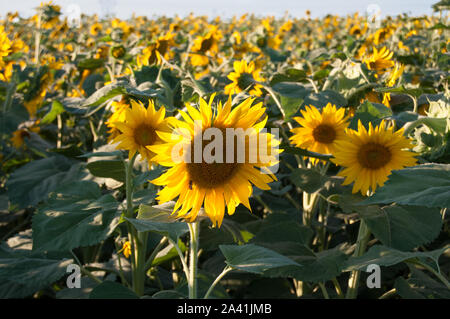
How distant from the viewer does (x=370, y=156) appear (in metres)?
1.29

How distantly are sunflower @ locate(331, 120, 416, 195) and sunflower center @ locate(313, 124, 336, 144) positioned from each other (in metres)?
0.21

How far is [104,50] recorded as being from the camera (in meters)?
3.27

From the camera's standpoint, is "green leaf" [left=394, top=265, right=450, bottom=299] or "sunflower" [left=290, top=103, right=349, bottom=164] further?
"sunflower" [left=290, top=103, right=349, bottom=164]

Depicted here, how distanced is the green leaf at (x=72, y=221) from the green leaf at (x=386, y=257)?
1.87 ft

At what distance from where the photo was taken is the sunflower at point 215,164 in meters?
0.90

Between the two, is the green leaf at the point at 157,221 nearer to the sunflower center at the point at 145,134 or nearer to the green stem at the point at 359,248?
the sunflower center at the point at 145,134

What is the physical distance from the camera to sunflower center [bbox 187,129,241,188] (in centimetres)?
94

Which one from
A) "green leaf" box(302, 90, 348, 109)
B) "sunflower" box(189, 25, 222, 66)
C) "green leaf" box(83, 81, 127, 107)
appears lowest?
"green leaf" box(83, 81, 127, 107)

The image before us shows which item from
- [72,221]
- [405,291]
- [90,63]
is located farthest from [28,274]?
[90,63]

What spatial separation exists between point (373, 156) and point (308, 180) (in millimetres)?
213

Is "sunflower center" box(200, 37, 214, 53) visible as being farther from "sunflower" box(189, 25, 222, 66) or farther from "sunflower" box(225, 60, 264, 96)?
"sunflower" box(225, 60, 264, 96)

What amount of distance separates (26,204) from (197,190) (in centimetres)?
108

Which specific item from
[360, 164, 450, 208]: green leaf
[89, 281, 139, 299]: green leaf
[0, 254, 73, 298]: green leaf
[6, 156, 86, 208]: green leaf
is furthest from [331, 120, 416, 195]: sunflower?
[6, 156, 86, 208]: green leaf

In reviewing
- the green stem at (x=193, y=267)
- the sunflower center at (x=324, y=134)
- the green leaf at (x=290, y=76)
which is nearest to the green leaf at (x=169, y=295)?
the green stem at (x=193, y=267)
